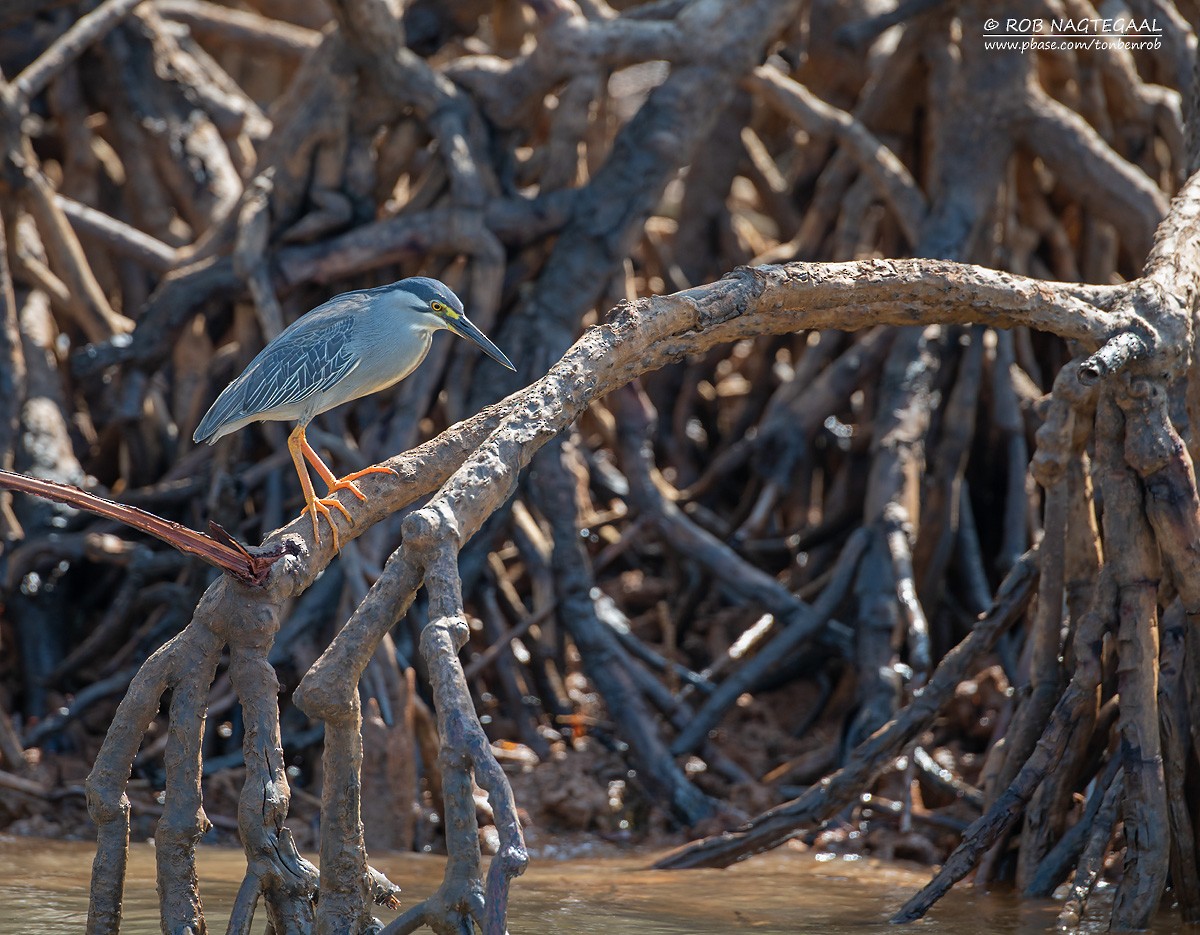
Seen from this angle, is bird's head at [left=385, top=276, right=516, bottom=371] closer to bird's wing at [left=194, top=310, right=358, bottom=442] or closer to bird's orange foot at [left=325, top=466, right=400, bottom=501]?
bird's wing at [left=194, top=310, right=358, bottom=442]

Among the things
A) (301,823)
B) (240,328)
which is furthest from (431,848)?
(240,328)

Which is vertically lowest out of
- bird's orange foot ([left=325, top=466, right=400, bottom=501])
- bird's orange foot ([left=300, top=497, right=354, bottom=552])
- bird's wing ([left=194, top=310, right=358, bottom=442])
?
bird's orange foot ([left=300, top=497, right=354, bottom=552])

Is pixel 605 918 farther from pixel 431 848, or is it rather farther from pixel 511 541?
pixel 511 541

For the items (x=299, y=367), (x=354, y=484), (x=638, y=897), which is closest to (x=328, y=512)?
(x=354, y=484)

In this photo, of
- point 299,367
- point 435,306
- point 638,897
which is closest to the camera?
point 299,367

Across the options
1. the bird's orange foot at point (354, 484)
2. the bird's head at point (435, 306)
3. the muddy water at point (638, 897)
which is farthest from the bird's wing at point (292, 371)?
the muddy water at point (638, 897)

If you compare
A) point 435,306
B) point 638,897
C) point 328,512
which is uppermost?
point 435,306

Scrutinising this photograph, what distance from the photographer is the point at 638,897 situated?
4.39 m

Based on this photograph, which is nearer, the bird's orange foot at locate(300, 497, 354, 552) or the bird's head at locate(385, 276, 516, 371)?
the bird's orange foot at locate(300, 497, 354, 552)

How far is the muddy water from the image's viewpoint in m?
3.91

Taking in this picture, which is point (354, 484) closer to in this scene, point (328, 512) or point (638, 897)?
point (328, 512)

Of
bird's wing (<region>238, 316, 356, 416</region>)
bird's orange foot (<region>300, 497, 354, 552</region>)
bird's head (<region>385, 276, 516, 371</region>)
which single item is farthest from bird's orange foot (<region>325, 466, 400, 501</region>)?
bird's head (<region>385, 276, 516, 371</region>)

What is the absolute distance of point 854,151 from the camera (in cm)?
705

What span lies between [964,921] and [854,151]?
13.8 feet
